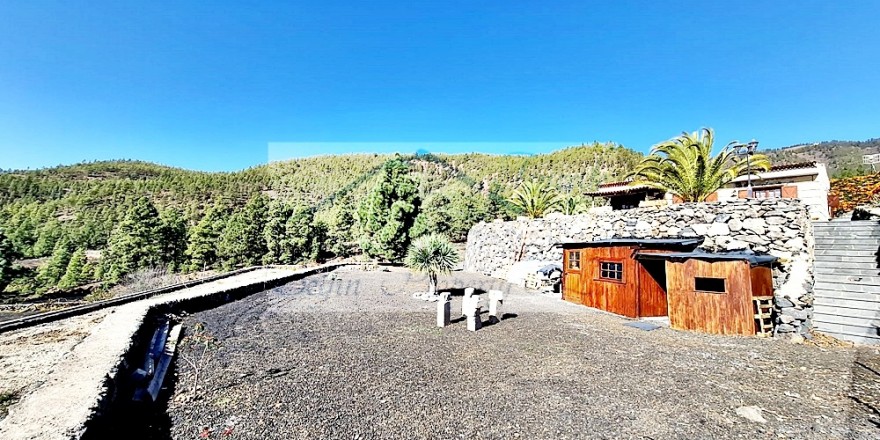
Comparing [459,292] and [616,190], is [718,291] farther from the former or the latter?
[616,190]

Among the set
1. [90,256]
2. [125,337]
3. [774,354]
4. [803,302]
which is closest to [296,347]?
[125,337]

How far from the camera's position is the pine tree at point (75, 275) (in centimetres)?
2482

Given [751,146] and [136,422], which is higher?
[751,146]

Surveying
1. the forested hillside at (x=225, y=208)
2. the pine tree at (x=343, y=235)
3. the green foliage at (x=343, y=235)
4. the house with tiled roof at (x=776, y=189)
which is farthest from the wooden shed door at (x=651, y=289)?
the pine tree at (x=343, y=235)

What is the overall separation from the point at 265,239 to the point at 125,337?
26977mm

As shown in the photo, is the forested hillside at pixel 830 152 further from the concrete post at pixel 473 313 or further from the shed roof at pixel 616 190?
the concrete post at pixel 473 313

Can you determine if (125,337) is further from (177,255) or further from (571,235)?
(177,255)

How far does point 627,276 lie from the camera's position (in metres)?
10.8

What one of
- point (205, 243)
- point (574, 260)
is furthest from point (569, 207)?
point (205, 243)

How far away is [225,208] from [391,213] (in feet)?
66.3

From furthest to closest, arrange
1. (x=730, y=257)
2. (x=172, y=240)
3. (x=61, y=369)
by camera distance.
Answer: (x=172, y=240) < (x=730, y=257) < (x=61, y=369)

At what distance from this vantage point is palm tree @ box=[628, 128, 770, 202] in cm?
1303

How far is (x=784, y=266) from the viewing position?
9305 mm

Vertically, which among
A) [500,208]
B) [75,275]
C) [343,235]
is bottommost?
[75,275]
